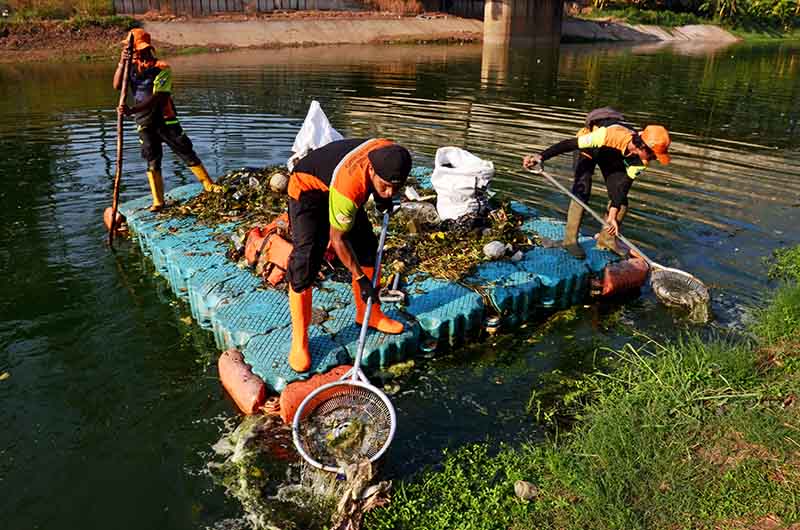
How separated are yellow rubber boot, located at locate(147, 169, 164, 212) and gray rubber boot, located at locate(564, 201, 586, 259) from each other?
5.63 meters

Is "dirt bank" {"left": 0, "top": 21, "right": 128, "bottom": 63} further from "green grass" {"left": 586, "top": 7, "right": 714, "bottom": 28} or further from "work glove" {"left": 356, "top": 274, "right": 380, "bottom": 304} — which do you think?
"green grass" {"left": 586, "top": 7, "right": 714, "bottom": 28}

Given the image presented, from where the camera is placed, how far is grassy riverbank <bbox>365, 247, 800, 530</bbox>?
370 cm

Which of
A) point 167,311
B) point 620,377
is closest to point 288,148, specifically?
point 167,311

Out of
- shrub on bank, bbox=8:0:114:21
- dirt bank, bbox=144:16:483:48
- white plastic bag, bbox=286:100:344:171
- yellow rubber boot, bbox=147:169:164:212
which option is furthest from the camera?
dirt bank, bbox=144:16:483:48

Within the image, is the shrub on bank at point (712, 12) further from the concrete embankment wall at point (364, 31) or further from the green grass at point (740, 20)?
the concrete embankment wall at point (364, 31)

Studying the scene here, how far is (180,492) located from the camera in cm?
429

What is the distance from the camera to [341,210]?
436 centimetres

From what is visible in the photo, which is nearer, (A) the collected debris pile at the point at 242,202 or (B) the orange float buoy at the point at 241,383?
(B) the orange float buoy at the point at 241,383

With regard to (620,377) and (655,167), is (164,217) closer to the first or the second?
(620,377)

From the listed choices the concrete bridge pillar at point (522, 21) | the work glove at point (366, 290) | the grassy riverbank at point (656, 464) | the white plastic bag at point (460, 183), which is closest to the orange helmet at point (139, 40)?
the white plastic bag at point (460, 183)

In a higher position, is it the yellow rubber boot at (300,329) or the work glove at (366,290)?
the work glove at (366,290)

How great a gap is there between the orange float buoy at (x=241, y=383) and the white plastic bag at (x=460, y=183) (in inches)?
135

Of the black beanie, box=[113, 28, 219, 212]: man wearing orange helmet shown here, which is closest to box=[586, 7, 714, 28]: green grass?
box=[113, 28, 219, 212]: man wearing orange helmet

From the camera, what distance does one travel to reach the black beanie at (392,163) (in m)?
4.13
